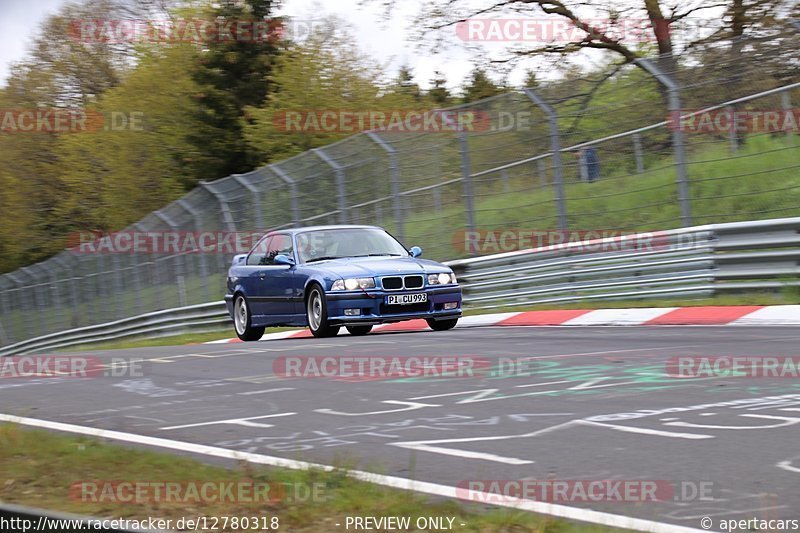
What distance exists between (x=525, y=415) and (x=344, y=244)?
842 centimetres

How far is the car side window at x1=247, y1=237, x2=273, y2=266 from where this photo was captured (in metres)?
15.9

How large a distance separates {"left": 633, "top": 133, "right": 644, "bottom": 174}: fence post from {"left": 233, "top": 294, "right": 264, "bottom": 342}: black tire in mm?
5602

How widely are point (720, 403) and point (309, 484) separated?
2885mm

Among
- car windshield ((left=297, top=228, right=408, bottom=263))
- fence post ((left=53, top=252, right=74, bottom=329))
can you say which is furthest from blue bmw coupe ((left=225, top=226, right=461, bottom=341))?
fence post ((left=53, top=252, right=74, bottom=329))

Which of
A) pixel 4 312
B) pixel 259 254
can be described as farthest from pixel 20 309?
pixel 259 254

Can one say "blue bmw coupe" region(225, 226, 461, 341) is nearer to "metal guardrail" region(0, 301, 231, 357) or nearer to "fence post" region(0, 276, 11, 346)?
"metal guardrail" region(0, 301, 231, 357)

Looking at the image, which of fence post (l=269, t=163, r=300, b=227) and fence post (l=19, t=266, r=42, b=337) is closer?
fence post (l=269, t=163, r=300, b=227)

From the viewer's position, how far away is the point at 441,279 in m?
13.9

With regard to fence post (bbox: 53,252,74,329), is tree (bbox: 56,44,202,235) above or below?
above

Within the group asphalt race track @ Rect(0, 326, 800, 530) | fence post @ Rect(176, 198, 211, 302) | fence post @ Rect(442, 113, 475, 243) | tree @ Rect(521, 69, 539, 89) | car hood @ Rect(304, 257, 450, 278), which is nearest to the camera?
asphalt race track @ Rect(0, 326, 800, 530)

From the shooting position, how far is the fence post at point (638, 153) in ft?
47.7

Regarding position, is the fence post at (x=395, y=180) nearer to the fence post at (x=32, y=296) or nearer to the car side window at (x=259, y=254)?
the car side window at (x=259, y=254)

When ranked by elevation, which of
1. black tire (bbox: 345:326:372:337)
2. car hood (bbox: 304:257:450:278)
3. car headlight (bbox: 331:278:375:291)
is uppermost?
car hood (bbox: 304:257:450:278)

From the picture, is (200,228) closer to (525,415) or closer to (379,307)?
(379,307)
